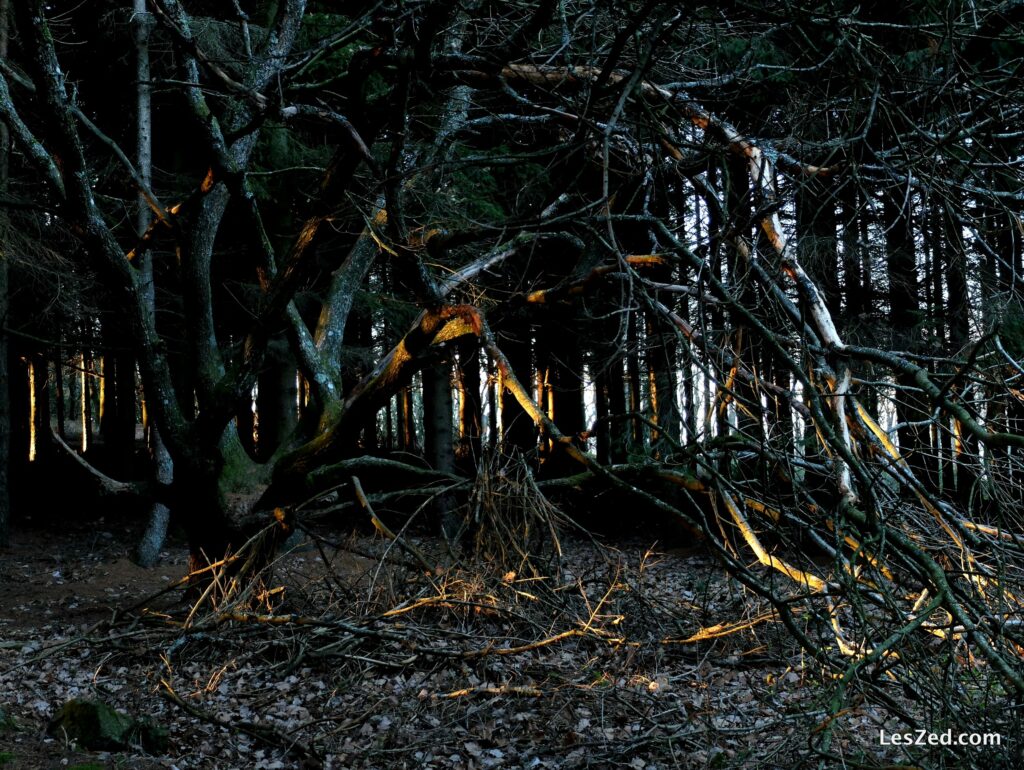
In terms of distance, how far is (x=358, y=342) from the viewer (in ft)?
57.2

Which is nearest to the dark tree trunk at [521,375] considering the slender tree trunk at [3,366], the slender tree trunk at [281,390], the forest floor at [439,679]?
the slender tree trunk at [281,390]

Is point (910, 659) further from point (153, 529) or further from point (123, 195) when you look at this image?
point (123, 195)

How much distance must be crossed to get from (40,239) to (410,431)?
1364 centimetres

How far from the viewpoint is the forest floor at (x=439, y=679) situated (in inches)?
187

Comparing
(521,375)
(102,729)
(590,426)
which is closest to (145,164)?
(590,426)

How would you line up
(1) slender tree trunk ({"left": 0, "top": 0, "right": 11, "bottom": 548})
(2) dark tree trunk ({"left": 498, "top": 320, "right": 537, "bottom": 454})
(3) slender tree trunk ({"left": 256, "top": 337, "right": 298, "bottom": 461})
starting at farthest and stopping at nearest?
(2) dark tree trunk ({"left": 498, "top": 320, "right": 537, "bottom": 454})
(3) slender tree trunk ({"left": 256, "top": 337, "right": 298, "bottom": 461})
(1) slender tree trunk ({"left": 0, "top": 0, "right": 11, "bottom": 548})

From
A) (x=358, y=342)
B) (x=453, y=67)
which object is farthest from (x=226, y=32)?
(x=358, y=342)

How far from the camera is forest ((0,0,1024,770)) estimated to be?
11.6 ft

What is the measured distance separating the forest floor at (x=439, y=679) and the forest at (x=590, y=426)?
0.04 metres

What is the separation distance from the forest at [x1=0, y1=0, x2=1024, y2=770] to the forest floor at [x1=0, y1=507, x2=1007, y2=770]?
0.04 metres

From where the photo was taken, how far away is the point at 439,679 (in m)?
5.88

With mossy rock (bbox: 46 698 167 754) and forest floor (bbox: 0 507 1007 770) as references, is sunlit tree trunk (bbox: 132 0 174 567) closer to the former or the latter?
forest floor (bbox: 0 507 1007 770)

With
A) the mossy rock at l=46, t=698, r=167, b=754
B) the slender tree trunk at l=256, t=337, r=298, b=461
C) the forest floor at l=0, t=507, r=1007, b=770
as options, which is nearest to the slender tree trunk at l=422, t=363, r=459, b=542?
the slender tree trunk at l=256, t=337, r=298, b=461

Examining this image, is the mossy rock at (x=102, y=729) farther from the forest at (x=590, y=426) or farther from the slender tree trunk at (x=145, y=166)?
the slender tree trunk at (x=145, y=166)
